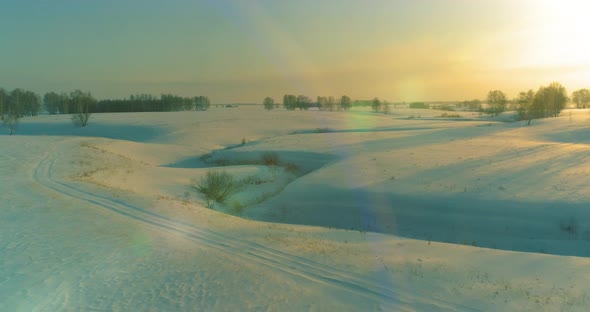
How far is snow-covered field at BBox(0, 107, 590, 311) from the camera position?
8.62m

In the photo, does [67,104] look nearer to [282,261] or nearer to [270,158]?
[270,158]

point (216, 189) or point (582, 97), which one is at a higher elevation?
point (582, 97)

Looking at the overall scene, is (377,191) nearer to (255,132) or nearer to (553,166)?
(553,166)

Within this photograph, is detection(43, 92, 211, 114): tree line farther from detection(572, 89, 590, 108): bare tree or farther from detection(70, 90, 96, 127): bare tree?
detection(572, 89, 590, 108): bare tree

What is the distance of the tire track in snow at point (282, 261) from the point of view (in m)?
8.39

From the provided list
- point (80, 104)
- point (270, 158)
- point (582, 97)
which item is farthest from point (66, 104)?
point (582, 97)

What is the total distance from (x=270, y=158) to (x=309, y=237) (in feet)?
88.8

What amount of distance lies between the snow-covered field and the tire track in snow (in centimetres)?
5

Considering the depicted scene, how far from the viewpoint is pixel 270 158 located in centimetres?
4038

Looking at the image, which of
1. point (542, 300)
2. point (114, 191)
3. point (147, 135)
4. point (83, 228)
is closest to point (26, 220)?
point (83, 228)

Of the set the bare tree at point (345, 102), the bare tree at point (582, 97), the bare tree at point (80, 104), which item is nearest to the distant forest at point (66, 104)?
the bare tree at point (80, 104)

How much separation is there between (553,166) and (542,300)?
23207 mm

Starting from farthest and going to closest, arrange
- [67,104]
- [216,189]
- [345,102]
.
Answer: [345,102] < [67,104] < [216,189]

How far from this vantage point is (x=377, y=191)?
78.1 ft
